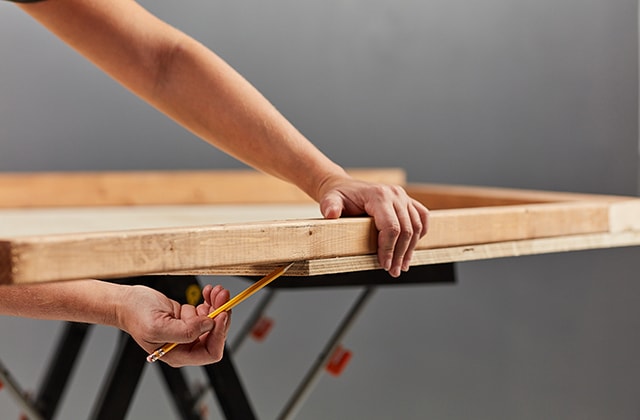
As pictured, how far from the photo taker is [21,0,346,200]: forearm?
1064 mm

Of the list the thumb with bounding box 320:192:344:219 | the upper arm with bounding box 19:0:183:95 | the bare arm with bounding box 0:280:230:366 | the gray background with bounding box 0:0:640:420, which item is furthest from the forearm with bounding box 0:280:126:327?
the gray background with bounding box 0:0:640:420

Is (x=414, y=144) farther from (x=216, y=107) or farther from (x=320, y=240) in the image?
(x=320, y=240)

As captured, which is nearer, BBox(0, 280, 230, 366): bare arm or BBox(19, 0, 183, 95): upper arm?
BBox(0, 280, 230, 366): bare arm

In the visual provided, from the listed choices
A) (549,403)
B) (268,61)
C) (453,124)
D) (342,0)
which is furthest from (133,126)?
(549,403)

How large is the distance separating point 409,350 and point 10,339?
1.25 meters

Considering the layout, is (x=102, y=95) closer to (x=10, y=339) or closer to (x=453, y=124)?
(x=10, y=339)

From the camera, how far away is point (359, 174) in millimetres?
2088

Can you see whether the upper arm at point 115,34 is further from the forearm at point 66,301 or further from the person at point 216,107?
the forearm at point 66,301

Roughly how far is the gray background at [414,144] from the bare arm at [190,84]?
5.55ft

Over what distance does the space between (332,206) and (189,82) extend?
0.93ft

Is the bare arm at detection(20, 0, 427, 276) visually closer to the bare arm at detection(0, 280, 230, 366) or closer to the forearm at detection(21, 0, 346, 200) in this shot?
the forearm at detection(21, 0, 346, 200)

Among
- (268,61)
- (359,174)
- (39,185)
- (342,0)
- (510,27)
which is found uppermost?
(510,27)

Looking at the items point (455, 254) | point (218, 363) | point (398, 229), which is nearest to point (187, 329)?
point (398, 229)

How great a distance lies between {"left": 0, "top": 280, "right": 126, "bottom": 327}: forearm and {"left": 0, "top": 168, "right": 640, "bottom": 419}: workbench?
6 centimetres
